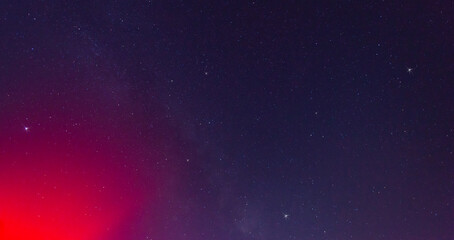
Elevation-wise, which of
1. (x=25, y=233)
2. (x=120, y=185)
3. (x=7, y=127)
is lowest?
(x=25, y=233)

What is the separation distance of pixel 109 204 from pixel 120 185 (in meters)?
0.40

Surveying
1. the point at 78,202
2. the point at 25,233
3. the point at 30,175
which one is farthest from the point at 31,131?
the point at 25,233

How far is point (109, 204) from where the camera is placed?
6.79 meters

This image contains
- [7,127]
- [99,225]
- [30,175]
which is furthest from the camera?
[99,225]

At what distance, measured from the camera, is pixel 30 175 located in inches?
253

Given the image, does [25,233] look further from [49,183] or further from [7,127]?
[7,127]

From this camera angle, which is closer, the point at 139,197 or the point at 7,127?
the point at 7,127

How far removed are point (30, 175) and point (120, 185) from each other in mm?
1376

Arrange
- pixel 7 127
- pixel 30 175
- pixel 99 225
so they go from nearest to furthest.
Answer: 1. pixel 7 127
2. pixel 30 175
3. pixel 99 225

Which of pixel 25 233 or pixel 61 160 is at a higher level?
pixel 61 160

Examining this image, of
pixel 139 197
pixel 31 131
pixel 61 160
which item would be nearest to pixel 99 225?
pixel 139 197

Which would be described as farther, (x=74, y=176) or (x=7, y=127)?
(x=74, y=176)

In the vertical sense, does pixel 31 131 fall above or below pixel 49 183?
above

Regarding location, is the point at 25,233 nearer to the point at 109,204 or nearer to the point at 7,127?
the point at 109,204
